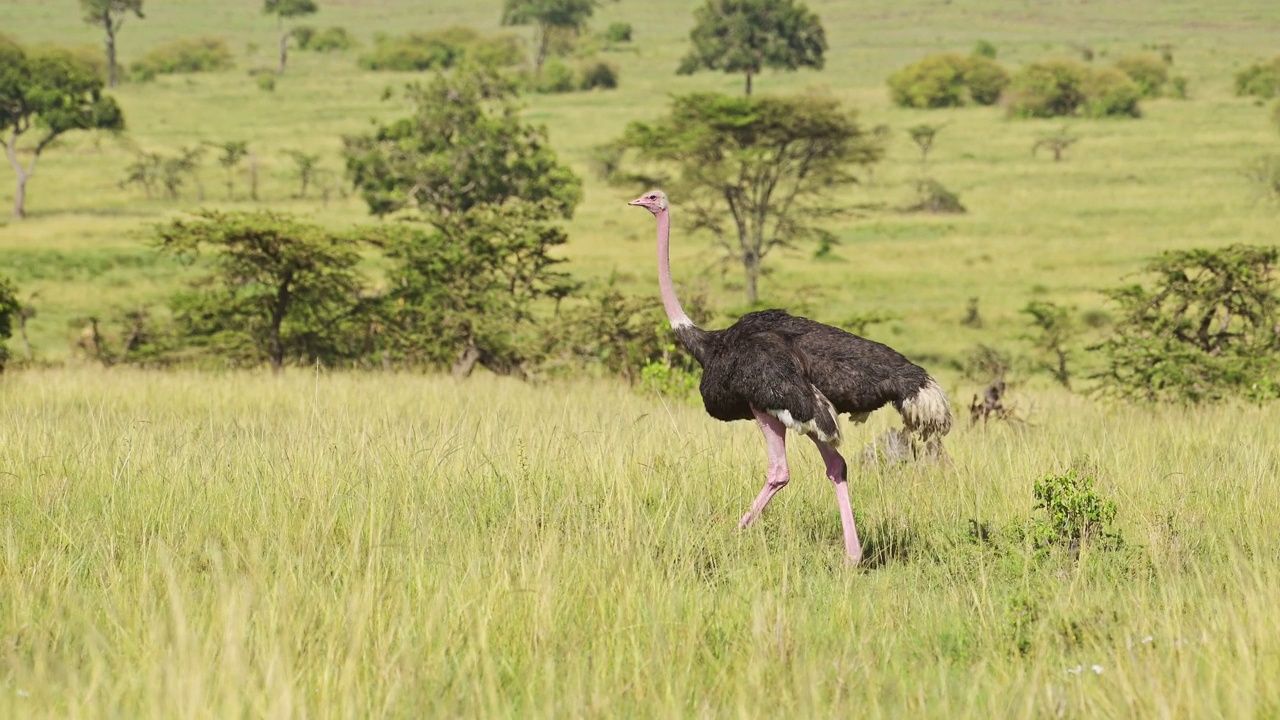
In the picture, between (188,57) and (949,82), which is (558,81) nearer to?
(949,82)

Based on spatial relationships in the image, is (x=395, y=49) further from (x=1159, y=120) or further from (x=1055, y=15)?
(x=1055, y=15)

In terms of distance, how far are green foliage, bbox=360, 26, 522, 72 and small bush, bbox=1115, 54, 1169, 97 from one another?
1336 inches

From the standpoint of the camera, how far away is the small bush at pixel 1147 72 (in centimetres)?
7288

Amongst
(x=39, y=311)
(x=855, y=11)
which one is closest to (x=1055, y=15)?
(x=855, y=11)

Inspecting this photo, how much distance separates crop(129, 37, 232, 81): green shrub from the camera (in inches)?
3438

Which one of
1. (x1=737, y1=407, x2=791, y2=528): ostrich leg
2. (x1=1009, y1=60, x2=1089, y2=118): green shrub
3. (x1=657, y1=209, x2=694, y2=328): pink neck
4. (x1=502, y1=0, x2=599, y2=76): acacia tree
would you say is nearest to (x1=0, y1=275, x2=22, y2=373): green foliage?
(x1=657, y1=209, x2=694, y2=328): pink neck

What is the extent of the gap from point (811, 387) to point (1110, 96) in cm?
6392

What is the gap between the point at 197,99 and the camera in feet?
235

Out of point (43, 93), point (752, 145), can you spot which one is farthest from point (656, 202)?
point (43, 93)

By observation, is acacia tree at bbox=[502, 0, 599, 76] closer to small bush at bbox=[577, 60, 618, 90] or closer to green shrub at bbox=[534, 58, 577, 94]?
small bush at bbox=[577, 60, 618, 90]

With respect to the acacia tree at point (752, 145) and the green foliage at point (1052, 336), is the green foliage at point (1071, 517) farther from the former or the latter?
the acacia tree at point (752, 145)

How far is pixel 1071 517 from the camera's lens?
557 cm

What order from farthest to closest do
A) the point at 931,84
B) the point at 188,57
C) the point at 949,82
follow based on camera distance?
the point at 188,57, the point at 949,82, the point at 931,84

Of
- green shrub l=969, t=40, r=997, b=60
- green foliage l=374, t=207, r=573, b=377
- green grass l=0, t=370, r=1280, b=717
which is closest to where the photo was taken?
green grass l=0, t=370, r=1280, b=717
